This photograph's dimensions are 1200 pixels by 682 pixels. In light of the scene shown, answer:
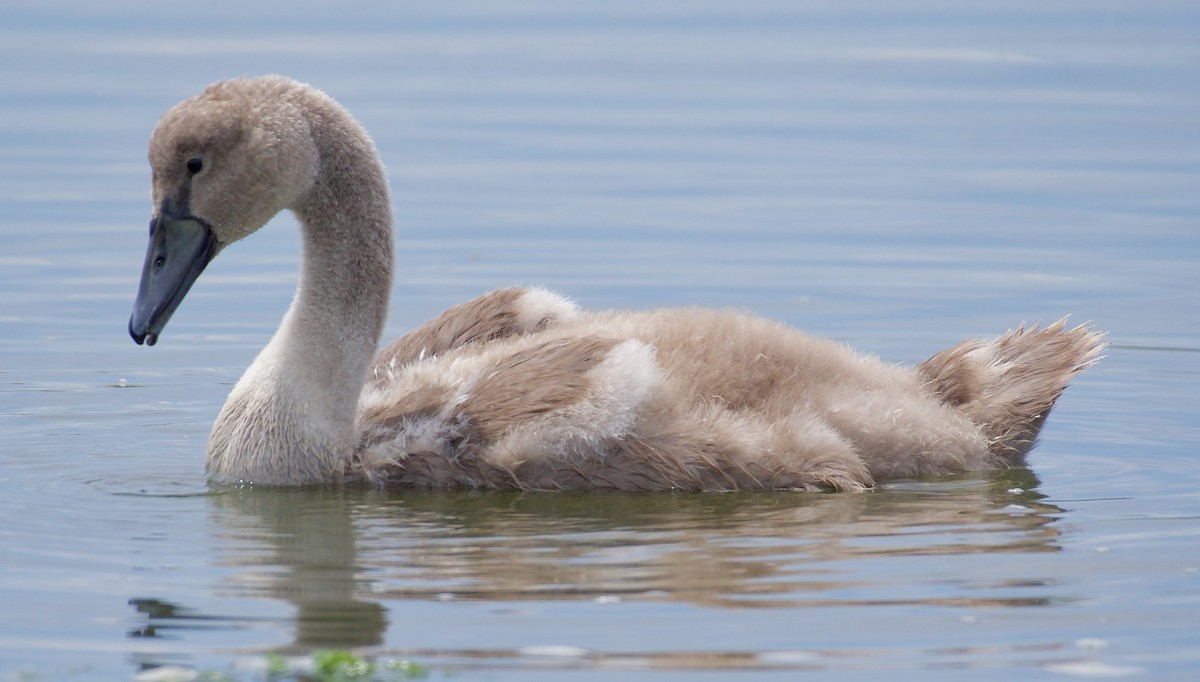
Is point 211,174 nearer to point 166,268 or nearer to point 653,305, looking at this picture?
point 166,268

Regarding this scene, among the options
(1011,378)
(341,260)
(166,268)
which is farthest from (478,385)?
(1011,378)

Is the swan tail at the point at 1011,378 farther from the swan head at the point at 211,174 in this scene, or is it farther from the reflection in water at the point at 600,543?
the swan head at the point at 211,174

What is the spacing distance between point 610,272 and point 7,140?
734 centimetres

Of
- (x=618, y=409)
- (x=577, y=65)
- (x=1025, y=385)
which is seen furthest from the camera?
(x=577, y=65)

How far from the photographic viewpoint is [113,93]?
21.4 meters

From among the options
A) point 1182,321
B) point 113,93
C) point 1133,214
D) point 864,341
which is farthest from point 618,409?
point 113,93

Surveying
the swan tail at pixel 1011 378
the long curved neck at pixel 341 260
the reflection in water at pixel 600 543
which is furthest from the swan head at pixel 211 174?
the swan tail at pixel 1011 378

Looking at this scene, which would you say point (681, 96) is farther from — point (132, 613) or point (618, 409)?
point (132, 613)

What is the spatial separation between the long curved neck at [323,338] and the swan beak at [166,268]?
0.51 metres

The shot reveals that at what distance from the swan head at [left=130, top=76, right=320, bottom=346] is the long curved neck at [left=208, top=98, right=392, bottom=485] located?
159 millimetres

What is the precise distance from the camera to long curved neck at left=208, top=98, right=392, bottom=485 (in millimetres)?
9461

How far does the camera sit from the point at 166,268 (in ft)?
30.7

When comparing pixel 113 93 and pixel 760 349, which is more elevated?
pixel 113 93

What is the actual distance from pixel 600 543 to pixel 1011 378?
266 centimetres
